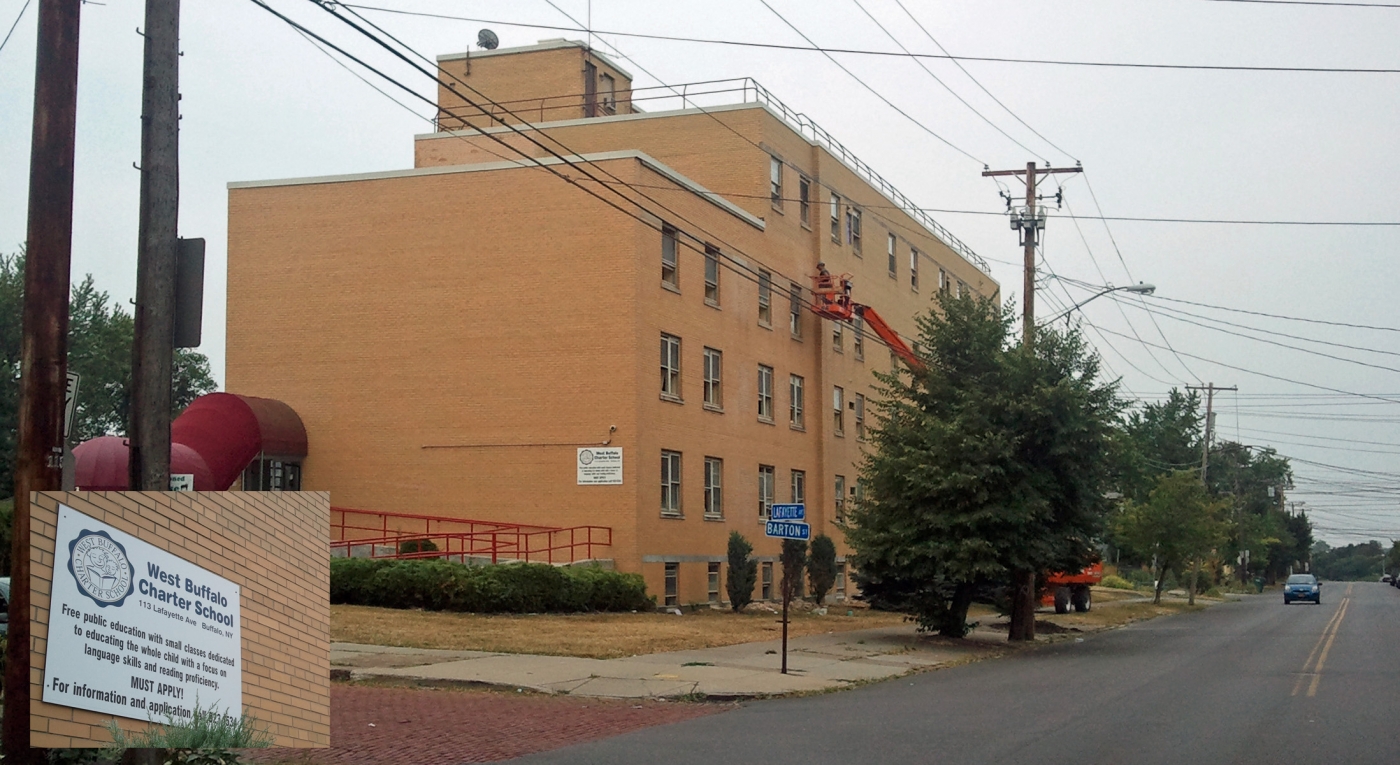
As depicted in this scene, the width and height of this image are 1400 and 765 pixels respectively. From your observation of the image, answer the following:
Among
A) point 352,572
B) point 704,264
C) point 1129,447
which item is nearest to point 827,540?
point 704,264

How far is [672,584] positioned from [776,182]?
14.3 meters

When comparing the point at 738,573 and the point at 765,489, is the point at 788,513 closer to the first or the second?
the point at 738,573

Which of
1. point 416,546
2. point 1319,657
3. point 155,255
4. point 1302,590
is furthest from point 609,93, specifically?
point 1302,590

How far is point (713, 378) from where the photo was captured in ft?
127

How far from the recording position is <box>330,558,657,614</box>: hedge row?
90.9ft

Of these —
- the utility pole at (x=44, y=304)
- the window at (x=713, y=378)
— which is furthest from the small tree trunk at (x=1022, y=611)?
the utility pole at (x=44, y=304)

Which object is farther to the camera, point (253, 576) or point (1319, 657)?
point (1319, 657)

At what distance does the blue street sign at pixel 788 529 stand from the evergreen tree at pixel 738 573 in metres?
15.7

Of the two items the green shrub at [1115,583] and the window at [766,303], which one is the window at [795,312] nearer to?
the window at [766,303]

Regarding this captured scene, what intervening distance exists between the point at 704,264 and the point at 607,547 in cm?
924

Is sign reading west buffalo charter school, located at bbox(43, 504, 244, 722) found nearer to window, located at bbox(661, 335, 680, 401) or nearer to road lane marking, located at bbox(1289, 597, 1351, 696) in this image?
road lane marking, located at bbox(1289, 597, 1351, 696)

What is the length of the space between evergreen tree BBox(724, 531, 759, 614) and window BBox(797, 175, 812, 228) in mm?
12920

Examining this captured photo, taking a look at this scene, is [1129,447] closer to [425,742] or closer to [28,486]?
[425,742]

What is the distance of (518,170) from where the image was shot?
34938mm
